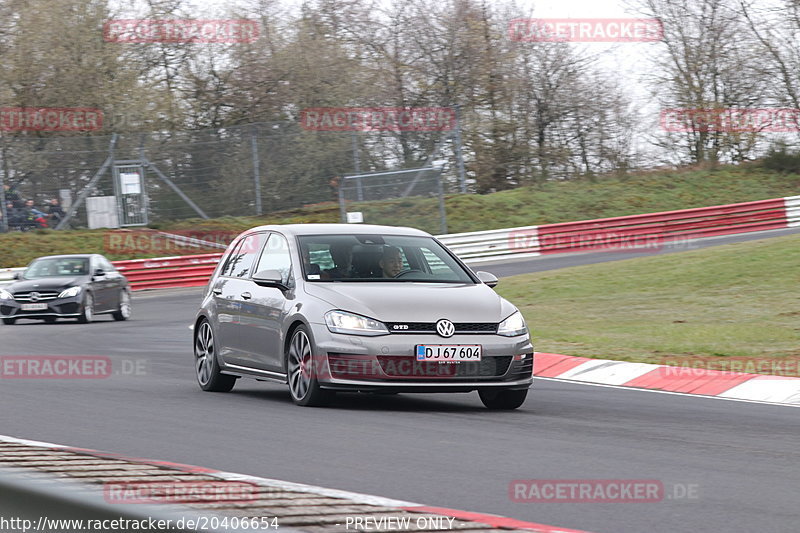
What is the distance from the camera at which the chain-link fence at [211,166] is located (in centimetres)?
3388

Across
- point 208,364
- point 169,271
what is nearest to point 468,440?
point 208,364

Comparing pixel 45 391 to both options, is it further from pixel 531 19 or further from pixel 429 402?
pixel 531 19

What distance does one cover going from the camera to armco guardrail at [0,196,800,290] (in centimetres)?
3269

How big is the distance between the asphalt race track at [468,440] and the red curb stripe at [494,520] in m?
0.21

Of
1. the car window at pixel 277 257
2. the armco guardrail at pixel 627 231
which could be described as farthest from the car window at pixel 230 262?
the armco guardrail at pixel 627 231

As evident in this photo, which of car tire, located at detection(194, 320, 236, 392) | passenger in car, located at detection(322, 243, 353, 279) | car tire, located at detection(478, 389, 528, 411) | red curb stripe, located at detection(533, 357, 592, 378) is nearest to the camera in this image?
car tire, located at detection(478, 389, 528, 411)

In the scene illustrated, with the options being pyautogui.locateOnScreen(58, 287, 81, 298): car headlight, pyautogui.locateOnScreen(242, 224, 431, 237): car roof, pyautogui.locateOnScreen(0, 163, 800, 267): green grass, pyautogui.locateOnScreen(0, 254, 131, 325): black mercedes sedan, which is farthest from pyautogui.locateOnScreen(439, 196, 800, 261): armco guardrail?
pyautogui.locateOnScreen(242, 224, 431, 237): car roof

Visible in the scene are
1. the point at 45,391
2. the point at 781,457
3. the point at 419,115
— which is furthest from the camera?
the point at 419,115

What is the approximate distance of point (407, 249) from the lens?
10664 millimetres

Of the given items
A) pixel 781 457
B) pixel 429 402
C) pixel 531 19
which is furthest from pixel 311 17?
pixel 781 457

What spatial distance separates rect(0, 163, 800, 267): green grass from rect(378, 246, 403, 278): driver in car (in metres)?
24.4

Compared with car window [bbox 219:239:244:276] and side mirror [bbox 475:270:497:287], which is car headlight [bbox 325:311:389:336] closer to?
side mirror [bbox 475:270:497:287]

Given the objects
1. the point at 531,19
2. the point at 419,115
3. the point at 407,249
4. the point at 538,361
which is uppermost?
the point at 531,19

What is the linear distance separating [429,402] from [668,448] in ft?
10.00
